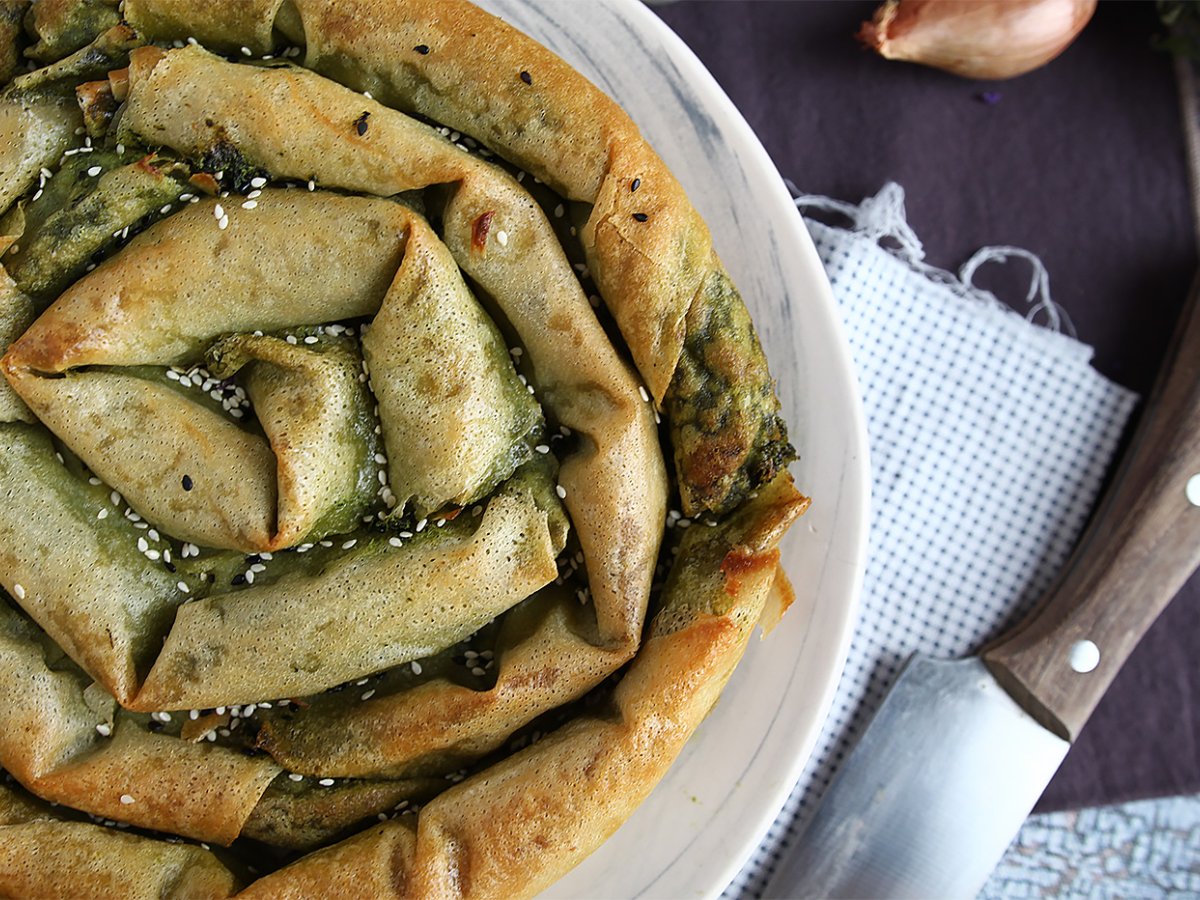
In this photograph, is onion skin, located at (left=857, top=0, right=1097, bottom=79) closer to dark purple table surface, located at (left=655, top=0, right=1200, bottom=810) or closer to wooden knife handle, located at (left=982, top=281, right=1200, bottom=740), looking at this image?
dark purple table surface, located at (left=655, top=0, right=1200, bottom=810)

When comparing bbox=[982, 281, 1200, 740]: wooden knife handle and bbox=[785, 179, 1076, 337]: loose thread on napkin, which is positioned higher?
bbox=[785, 179, 1076, 337]: loose thread on napkin

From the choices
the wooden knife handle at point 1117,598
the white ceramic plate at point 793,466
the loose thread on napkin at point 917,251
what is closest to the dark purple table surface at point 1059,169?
the loose thread on napkin at point 917,251

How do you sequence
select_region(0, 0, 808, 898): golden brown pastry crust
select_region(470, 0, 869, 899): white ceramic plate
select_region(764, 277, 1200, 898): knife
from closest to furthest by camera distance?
1. select_region(0, 0, 808, 898): golden brown pastry crust
2. select_region(470, 0, 869, 899): white ceramic plate
3. select_region(764, 277, 1200, 898): knife

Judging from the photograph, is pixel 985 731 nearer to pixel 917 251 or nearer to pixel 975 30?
pixel 917 251

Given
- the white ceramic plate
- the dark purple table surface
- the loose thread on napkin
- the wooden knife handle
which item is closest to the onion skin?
the dark purple table surface

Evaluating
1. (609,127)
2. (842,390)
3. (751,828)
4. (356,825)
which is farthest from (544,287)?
(751,828)

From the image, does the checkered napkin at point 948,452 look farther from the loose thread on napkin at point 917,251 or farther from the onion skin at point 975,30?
the onion skin at point 975,30

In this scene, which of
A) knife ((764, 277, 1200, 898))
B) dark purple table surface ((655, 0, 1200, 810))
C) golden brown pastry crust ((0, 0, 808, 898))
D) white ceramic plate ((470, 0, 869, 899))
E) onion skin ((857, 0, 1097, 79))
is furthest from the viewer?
dark purple table surface ((655, 0, 1200, 810))

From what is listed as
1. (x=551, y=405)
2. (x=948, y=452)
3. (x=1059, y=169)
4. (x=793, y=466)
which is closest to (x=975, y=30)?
(x=1059, y=169)
